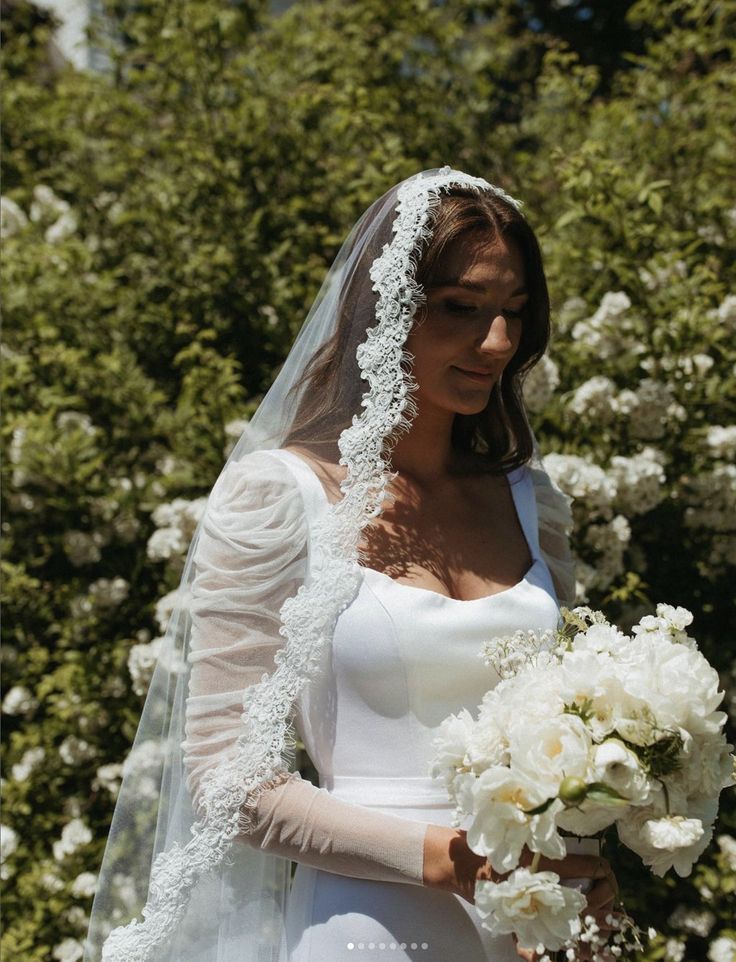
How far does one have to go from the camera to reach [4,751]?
3.17 metres

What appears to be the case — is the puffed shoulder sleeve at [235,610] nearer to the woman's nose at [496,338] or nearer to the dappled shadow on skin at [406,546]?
the dappled shadow on skin at [406,546]

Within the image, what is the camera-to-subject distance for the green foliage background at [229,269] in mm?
3006

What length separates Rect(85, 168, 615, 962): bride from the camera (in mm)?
1582

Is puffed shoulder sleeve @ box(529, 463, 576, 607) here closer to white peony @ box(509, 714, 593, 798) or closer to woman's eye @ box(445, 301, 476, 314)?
woman's eye @ box(445, 301, 476, 314)

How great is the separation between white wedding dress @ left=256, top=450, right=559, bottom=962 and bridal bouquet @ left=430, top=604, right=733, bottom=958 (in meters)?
0.26

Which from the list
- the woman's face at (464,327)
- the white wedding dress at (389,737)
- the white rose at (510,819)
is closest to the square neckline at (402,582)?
the white wedding dress at (389,737)

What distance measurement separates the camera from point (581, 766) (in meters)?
1.22

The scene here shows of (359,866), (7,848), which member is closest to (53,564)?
(7,848)

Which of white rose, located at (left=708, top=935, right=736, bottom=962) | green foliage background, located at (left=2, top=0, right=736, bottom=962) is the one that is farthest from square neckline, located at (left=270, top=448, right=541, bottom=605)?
white rose, located at (left=708, top=935, right=736, bottom=962)

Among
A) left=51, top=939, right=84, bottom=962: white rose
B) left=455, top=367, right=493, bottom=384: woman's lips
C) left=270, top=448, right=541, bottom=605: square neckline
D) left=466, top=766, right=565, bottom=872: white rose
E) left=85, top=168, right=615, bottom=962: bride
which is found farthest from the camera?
left=51, top=939, right=84, bottom=962: white rose

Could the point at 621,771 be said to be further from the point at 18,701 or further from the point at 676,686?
the point at 18,701

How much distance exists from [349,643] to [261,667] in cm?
15

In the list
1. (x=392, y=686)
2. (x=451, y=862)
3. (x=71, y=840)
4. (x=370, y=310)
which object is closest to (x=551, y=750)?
(x=451, y=862)

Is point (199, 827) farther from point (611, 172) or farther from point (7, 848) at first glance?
point (611, 172)
